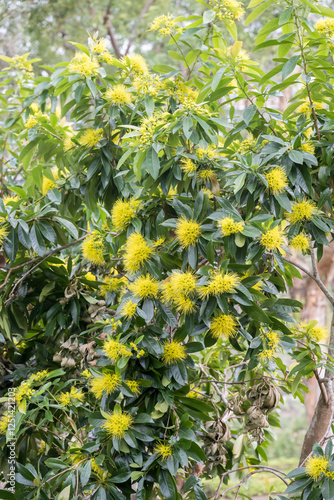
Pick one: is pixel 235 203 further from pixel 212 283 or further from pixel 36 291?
pixel 36 291

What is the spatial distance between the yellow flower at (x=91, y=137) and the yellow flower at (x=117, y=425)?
0.81 meters

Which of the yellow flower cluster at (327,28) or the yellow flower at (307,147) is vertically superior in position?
the yellow flower cluster at (327,28)

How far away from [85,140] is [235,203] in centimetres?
54

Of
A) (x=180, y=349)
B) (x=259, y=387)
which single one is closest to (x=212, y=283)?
(x=180, y=349)

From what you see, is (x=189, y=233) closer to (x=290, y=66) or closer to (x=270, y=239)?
(x=270, y=239)

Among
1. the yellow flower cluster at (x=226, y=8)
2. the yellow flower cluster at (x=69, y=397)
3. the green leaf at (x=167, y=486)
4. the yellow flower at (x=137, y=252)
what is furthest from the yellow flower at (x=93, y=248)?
the yellow flower cluster at (x=226, y=8)

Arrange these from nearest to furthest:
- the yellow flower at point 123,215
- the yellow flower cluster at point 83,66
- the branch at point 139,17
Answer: the yellow flower at point 123,215 → the yellow flower cluster at point 83,66 → the branch at point 139,17

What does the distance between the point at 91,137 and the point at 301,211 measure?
0.69 m

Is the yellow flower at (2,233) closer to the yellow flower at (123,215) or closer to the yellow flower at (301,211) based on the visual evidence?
the yellow flower at (123,215)

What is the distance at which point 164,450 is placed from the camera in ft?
3.60

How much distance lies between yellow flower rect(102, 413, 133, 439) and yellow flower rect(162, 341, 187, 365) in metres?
0.18

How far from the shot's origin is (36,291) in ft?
4.97

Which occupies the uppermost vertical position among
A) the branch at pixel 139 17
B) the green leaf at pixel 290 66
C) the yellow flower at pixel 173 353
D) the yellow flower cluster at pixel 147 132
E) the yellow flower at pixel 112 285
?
the branch at pixel 139 17

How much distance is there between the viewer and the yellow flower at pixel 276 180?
41.7 inches
